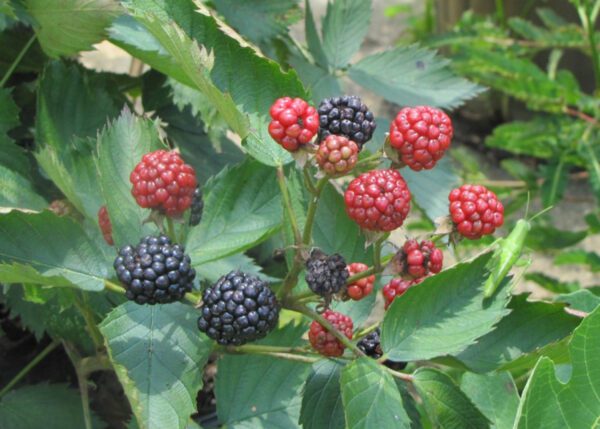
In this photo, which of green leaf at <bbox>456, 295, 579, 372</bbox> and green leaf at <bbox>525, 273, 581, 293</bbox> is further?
green leaf at <bbox>525, 273, 581, 293</bbox>

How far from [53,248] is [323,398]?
0.22 m

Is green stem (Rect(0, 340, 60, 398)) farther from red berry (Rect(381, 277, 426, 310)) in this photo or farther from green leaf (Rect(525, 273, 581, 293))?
green leaf (Rect(525, 273, 581, 293))

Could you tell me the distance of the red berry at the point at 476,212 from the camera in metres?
0.62

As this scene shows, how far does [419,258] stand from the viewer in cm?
60

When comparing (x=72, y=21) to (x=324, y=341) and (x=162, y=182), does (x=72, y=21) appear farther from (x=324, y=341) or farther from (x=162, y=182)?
(x=324, y=341)

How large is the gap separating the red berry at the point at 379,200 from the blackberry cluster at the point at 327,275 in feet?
0.10

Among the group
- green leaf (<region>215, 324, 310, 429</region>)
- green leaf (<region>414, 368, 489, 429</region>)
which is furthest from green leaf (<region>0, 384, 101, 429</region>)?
green leaf (<region>414, 368, 489, 429</region>)

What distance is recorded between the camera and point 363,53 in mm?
2959

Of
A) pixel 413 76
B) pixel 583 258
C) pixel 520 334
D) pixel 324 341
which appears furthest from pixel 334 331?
pixel 583 258

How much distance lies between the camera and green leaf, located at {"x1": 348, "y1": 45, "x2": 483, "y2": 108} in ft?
3.28

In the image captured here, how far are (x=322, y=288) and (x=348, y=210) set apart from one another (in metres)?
0.06

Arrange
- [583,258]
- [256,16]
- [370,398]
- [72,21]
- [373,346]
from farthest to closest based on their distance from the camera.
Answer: [583,258] < [256,16] < [72,21] < [373,346] < [370,398]

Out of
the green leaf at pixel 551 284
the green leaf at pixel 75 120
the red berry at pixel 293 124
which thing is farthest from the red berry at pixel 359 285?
the green leaf at pixel 551 284

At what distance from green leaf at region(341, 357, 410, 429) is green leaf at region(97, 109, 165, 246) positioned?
0.66 feet
